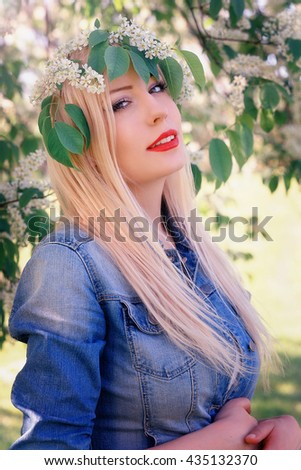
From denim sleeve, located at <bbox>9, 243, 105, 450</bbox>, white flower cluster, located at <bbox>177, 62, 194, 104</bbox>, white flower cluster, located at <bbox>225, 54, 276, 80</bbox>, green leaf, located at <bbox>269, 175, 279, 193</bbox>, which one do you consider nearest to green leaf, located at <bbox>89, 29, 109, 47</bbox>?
white flower cluster, located at <bbox>177, 62, 194, 104</bbox>

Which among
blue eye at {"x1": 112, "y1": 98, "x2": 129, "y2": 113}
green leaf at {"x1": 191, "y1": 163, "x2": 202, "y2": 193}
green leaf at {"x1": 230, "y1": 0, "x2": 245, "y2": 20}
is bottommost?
green leaf at {"x1": 191, "y1": 163, "x2": 202, "y2": 193}

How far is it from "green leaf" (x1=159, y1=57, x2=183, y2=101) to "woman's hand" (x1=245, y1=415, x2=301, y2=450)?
93 cm

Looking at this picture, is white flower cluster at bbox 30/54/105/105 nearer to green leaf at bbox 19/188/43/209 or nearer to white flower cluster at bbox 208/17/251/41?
green leaf at bbox 19/188/43/209

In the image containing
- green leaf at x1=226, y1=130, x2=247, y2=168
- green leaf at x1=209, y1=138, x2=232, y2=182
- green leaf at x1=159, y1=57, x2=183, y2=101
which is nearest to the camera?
green leaf at x1=159, y1=57, x2=183, y2=101

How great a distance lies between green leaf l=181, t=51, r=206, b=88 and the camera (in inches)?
71.1

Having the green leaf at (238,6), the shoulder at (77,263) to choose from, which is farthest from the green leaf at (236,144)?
the shoulder at (77,263)

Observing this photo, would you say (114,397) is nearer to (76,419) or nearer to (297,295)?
(76,419)


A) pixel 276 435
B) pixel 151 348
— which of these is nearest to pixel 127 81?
pixel 151 348

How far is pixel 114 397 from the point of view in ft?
4.78

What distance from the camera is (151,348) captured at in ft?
4.81

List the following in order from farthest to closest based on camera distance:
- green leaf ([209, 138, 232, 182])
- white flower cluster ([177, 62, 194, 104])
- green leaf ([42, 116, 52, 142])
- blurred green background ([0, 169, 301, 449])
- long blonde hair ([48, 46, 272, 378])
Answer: blurred green background ([0, 169, 301, 449])
green leaf ([209, 138, 232, 182])
white flower cluster ([177, 62, 194, 104])
green leaf ([42, 116, 52, 142])
long blonde hair ([48, 46, 272, 378])
